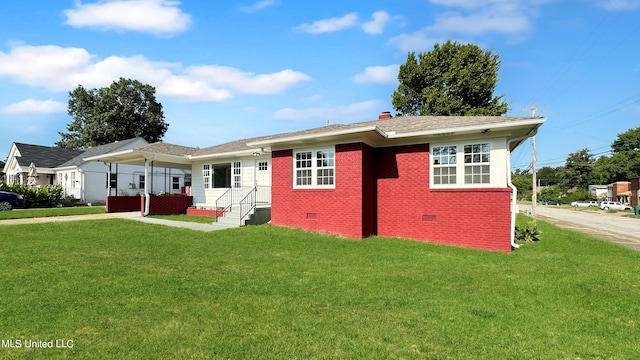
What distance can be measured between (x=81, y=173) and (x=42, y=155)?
29.5ft

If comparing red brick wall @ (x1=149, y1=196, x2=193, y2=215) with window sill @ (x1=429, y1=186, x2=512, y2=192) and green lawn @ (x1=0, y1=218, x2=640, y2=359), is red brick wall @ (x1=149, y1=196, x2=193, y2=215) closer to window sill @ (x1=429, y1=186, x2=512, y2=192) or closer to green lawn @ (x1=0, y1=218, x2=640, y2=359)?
green lawn @ (x1=0, y1=218, x2=640, y2=359)

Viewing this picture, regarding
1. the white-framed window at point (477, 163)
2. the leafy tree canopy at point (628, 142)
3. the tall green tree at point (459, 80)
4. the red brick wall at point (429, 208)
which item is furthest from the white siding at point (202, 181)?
the leafy tree canopy at point (628, 142)

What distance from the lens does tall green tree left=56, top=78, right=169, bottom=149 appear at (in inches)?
1662

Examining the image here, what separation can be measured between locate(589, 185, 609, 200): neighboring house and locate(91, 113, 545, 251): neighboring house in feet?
260

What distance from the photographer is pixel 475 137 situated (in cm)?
995

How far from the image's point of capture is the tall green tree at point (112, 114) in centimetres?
4222

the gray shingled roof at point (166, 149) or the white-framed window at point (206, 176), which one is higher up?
the gray shingled roof at point (166, 149)

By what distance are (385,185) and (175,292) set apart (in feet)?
26.3

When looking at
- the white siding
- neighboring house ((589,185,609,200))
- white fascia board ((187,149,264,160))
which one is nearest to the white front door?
the white siding

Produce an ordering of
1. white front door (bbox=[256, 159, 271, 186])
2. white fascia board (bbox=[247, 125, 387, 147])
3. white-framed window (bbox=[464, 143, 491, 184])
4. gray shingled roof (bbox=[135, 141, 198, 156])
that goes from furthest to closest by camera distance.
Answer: gray shingled roof (bbox=[135, 141, 198, 156]), white front door (bbox=[256, 159, 271, 186]), white fascia board (bbox=[247, 125, 387, 147]), white-framed window (bbox=[464, 143, 491, 184])

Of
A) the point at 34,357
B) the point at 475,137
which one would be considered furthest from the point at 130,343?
the point at 475,137

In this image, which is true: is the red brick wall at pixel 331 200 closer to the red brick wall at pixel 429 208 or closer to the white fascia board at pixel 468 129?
the red brick wall at pixel 429 208

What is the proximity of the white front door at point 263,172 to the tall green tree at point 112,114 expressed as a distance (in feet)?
116

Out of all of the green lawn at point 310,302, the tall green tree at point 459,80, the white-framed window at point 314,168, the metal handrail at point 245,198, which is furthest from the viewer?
the tall green tree at point 459,80
